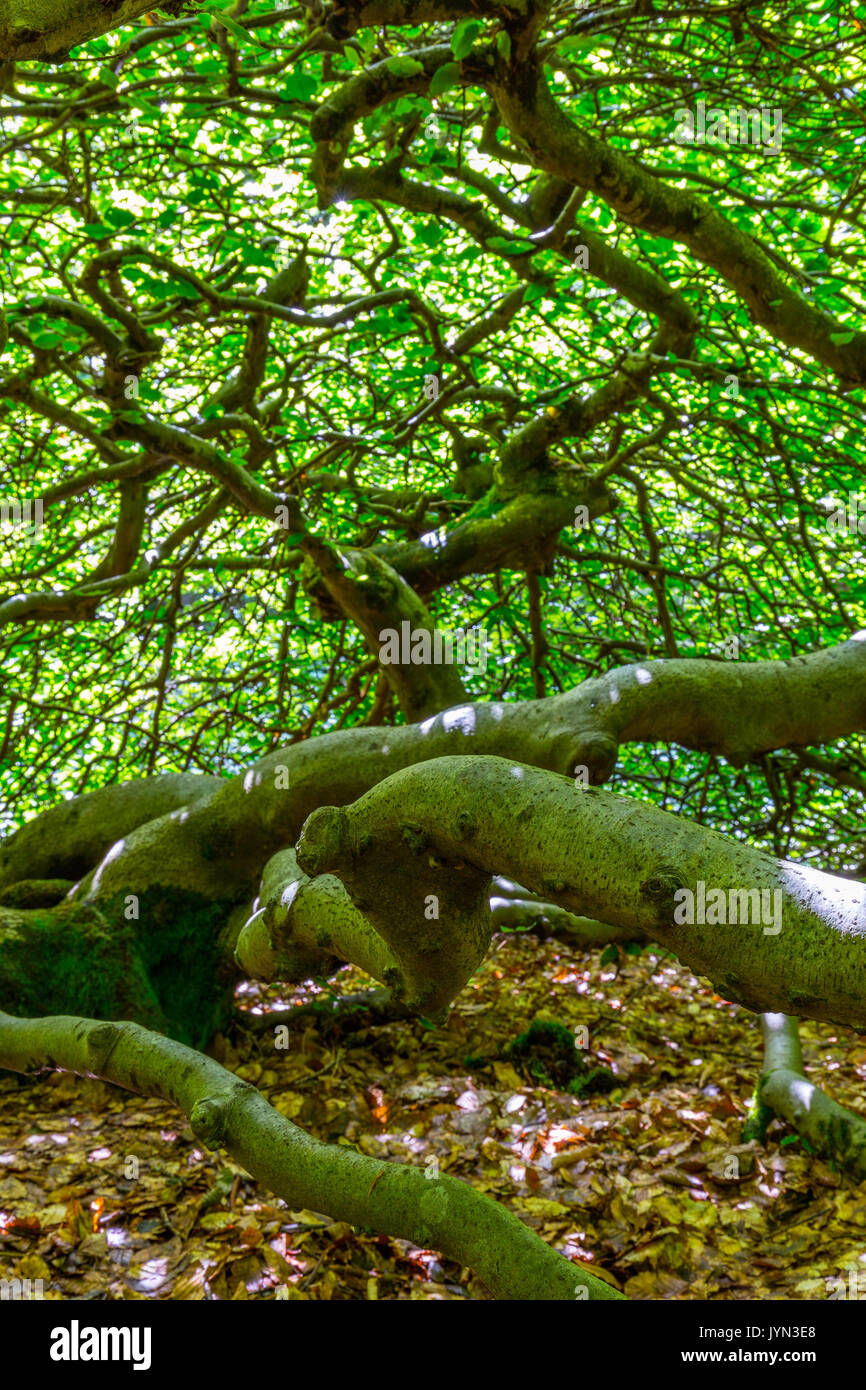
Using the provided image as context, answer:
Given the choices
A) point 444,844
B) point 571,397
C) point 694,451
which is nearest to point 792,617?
point 694,451

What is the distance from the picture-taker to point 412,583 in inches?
243

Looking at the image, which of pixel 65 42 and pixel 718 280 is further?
pixel 718 280

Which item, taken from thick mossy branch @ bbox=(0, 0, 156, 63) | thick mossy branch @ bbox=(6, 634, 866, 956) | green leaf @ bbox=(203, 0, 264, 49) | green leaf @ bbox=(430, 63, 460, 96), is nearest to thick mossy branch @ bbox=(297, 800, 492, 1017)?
thick mossy branch @ bbox=(6, 634, 866, 956)

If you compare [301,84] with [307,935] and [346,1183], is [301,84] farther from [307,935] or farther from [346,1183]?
[346,1183]

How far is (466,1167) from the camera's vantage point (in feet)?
13.0

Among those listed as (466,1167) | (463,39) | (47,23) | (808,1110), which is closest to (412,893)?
(47,23)

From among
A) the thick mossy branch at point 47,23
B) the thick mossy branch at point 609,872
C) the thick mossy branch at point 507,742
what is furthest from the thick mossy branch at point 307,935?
the thick mossy branch at point 47,23

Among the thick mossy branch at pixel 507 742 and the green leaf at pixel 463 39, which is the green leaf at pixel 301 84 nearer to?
the green leaf at pixel 463 39

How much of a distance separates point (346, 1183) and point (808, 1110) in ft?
8.01

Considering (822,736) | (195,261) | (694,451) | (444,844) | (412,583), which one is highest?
(195,261)

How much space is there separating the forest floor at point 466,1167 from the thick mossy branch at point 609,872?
4.64 feet

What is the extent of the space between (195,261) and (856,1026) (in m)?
Answer: 6.76

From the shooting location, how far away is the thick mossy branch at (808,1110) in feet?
12.4
